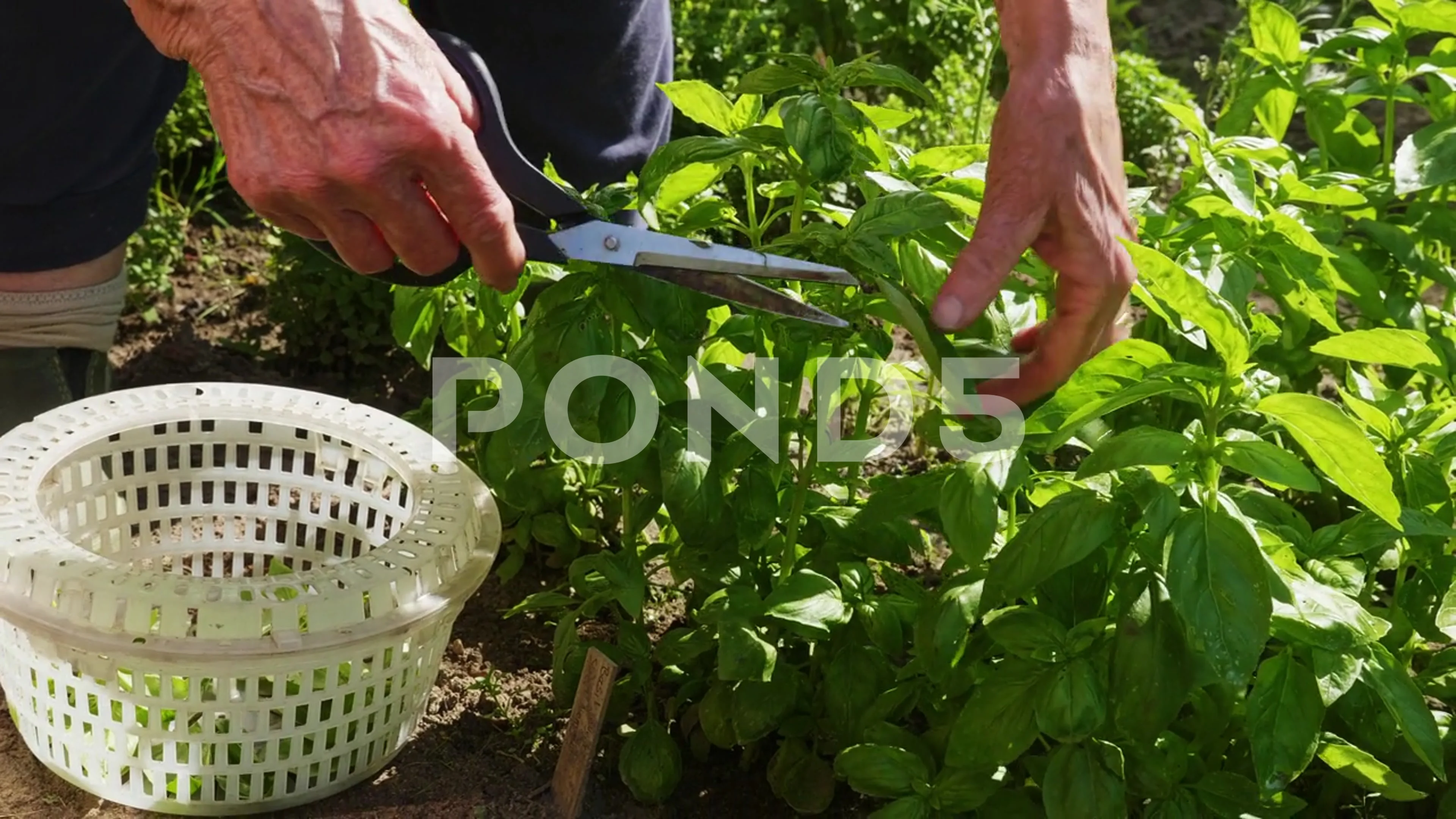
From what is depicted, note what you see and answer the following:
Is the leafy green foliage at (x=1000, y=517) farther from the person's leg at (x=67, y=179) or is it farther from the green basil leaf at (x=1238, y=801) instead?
the person's leg at (x=67, y=179)

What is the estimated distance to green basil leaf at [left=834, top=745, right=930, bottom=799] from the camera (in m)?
1.52

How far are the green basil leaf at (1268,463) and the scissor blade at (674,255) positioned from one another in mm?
416

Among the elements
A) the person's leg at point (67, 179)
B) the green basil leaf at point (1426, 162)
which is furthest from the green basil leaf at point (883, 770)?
the person's leg at point (67, 179)

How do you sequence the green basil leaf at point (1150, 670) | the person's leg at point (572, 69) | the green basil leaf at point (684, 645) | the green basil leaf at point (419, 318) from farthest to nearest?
the person's leg at point (572, 69), the green basil leaf at point (419, 318), the green basil leaf at point (684, 645), the green basil leaf at point (1150, 670)

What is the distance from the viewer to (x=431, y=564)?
1568 millimetres

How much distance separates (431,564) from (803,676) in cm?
48

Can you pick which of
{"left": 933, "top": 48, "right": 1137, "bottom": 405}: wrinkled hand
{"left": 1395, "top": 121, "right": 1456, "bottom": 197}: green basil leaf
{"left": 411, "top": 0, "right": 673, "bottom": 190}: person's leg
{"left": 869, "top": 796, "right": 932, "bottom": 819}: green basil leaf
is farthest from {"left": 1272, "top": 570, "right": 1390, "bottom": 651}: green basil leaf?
{"left": 411, "top": 0, "right": 673, "bottom": 190}: person's leg

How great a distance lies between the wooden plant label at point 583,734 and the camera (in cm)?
159

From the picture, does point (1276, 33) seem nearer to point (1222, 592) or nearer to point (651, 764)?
point (1222, 592)

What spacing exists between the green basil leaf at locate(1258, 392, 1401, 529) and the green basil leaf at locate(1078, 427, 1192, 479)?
0.09m

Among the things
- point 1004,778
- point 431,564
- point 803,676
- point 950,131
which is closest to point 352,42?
point 431,564

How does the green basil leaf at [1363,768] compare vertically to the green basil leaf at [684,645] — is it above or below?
above

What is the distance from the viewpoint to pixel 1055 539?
1.36m

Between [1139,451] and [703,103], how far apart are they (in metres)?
0.64
